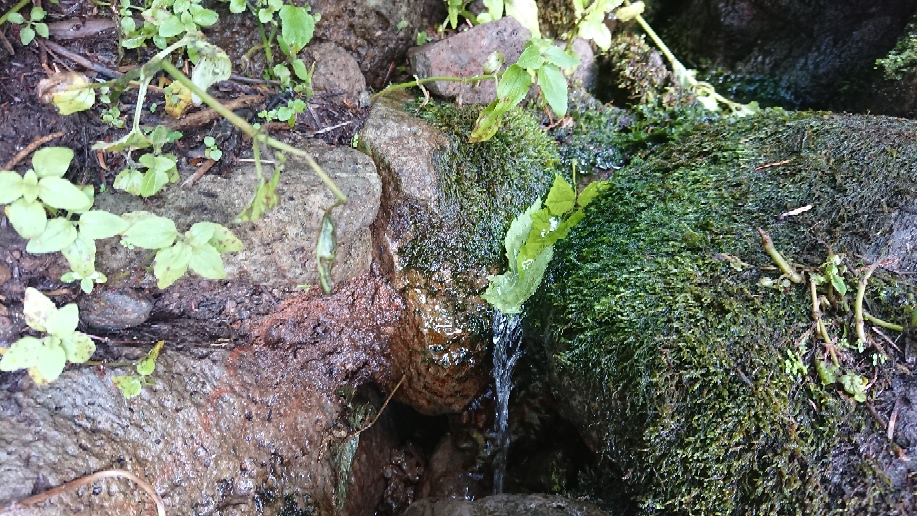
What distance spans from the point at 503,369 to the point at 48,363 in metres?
1.88

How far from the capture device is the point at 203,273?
75.2 inches

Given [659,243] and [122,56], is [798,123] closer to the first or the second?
[659,243]

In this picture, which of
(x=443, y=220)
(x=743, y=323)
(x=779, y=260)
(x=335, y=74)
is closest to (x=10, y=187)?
(x=335, y=74)

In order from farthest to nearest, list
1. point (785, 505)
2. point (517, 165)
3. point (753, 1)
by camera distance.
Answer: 1. point (753, 1)
2. point (517, 165)
3. point (785, 505)

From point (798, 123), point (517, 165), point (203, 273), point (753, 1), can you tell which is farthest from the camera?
point (753, 1)

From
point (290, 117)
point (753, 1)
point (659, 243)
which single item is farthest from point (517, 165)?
point (753, 1)

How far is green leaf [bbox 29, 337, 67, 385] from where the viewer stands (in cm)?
175

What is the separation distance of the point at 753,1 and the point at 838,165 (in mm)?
2010

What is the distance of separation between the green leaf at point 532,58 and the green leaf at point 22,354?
6.38 ft

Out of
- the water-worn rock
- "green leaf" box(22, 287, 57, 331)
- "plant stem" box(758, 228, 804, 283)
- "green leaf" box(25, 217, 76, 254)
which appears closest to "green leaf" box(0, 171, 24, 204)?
"green leaf" box(25, 217, 76, 254)

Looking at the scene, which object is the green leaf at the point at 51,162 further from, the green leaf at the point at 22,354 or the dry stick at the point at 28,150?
the green leaf at the point at 22,354

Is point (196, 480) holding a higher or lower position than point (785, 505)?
lower

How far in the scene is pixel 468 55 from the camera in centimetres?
295

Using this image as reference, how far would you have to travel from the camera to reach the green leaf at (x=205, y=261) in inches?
75.5
